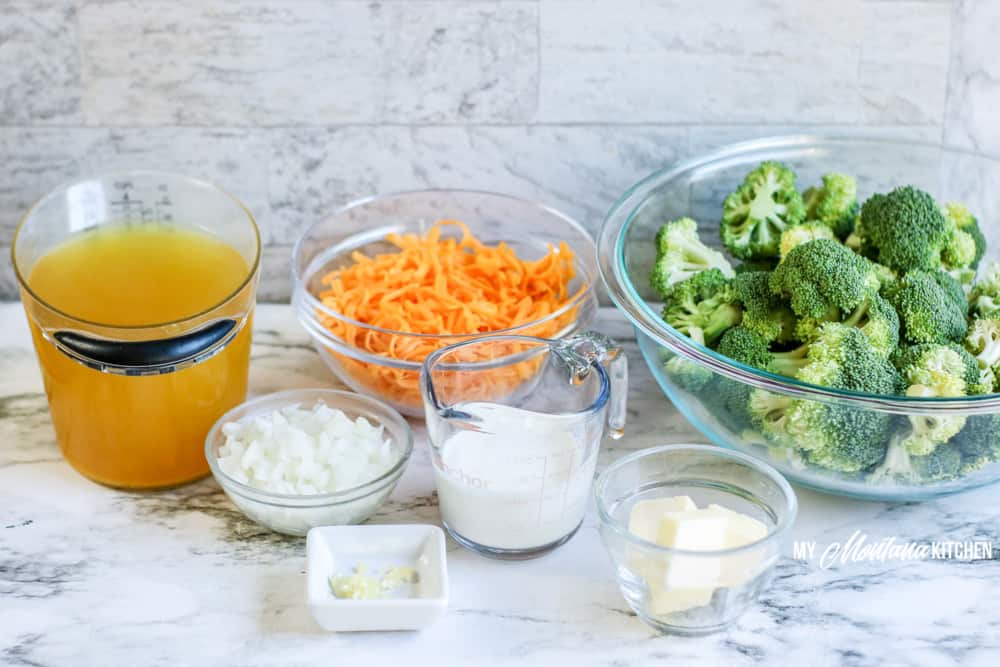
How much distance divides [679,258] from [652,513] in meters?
0.50

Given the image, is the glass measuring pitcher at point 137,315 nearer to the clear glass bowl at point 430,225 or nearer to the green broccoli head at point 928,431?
the clear glass bowl at point 430,225

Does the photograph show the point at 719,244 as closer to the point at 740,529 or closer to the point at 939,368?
the point at 939,368

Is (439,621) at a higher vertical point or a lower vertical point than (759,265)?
lower

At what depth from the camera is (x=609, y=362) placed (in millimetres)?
1439

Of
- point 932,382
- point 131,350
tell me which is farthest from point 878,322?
point 131,350

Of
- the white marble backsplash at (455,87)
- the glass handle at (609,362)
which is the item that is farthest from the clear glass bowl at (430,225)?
the glass handle at (609,362)

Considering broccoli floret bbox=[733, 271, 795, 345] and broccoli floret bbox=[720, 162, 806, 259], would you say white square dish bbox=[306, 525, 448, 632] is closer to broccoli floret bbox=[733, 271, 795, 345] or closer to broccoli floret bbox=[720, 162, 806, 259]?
broccoli floret bbox=[733, 271, 795, 345]

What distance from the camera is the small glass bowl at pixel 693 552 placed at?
1.25 metres

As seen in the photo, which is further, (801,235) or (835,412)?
(801,235)

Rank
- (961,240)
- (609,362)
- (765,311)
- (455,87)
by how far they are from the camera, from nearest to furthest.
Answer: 1. (609,362)
2. (765,311)
3. (961,240)
4. (455,87)

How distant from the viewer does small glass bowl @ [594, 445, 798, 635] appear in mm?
1252

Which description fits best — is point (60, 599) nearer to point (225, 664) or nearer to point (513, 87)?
point (225, 664)

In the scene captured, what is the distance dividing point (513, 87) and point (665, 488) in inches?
28.8

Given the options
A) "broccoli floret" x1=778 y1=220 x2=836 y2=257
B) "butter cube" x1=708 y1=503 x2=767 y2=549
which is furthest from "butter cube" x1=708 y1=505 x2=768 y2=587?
"broccoli floret" x1=778 y1=220 x2=836 y2=257
